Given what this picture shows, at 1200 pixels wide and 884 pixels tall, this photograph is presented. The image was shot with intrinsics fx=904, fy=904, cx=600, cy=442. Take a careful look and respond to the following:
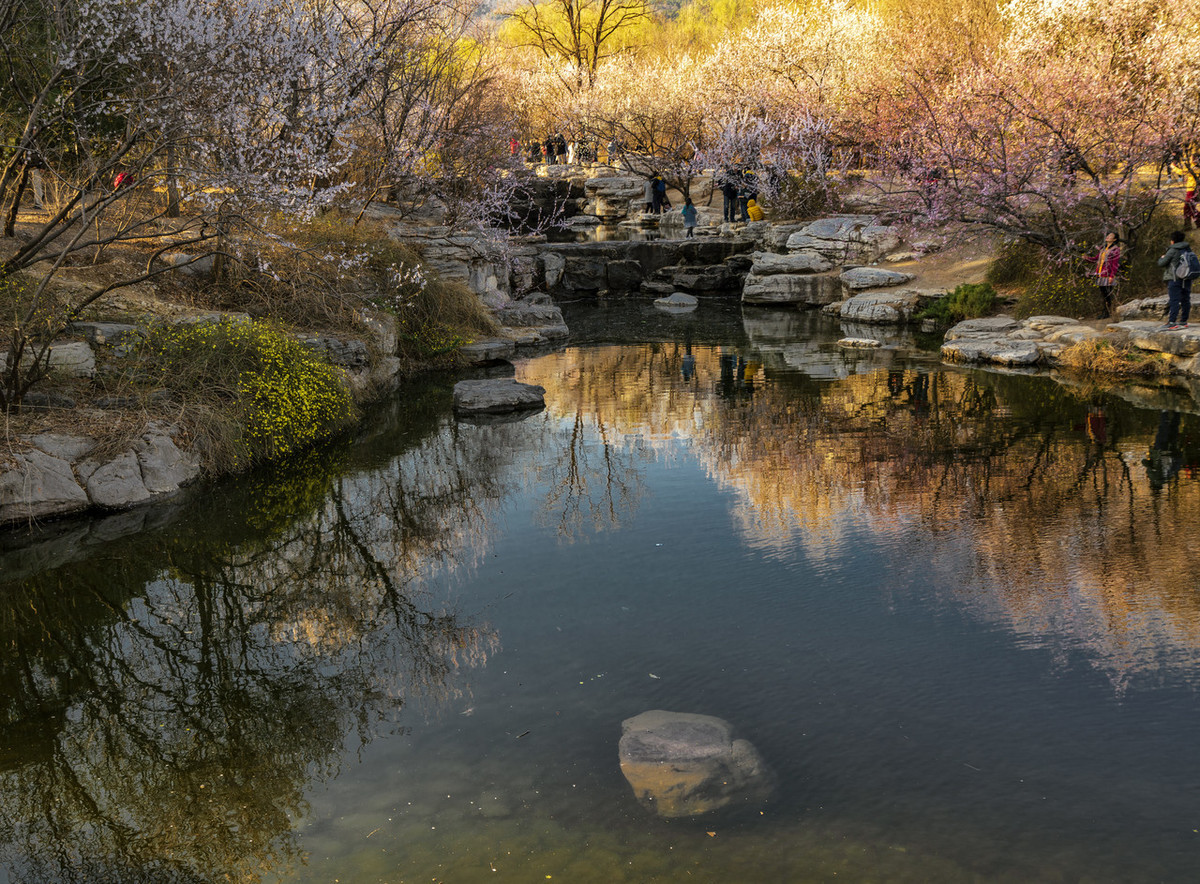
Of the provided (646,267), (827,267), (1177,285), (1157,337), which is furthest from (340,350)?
(646,267)

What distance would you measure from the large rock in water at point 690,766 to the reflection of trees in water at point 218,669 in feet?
4.95

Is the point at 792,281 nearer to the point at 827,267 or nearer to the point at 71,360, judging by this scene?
the point at 827,267

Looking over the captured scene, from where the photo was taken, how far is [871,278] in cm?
2352

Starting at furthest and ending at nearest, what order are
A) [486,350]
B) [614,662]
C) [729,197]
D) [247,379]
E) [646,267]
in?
[729,197], [646,267], [486,350], [247,379], [614,662]

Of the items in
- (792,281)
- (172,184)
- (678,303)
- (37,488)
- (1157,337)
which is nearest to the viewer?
(37,488)

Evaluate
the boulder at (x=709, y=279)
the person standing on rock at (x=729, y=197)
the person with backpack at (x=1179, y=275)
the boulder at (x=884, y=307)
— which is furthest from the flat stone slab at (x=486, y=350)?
the person standing on rock at (x=729, y=197)

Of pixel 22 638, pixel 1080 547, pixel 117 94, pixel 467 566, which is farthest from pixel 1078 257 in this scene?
pixel 22 638

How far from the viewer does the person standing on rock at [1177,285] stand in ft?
46.9

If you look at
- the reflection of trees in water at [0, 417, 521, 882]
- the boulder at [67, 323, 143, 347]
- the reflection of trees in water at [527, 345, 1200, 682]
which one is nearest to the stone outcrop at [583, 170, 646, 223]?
the reflection of trees in water at [527, 345, 1200, 682]

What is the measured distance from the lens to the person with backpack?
14.2 meters

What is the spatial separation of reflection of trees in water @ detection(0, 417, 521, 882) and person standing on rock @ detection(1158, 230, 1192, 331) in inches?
455

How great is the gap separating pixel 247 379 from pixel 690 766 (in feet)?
26.6

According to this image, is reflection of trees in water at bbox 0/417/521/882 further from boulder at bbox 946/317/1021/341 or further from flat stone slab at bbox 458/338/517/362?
boulder at bbox 946/317/1021/341

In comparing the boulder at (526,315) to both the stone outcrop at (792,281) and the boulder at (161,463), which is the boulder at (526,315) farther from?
the boulder at (161,463)
